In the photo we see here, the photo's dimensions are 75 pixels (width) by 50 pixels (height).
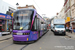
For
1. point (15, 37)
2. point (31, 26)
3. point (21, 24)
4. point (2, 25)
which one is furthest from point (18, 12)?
point (2, 25)

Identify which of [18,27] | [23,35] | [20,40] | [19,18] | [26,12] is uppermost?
[26,12]

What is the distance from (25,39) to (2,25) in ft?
44.9

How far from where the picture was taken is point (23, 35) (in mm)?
7219

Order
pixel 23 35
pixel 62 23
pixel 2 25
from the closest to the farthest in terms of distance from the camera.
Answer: pixel 23 35
pixel 62 23
pixel 2 25

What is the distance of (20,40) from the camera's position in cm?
724

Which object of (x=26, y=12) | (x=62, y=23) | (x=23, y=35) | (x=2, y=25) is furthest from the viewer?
(x=2, y=25)

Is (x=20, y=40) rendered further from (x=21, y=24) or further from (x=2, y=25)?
(x=2, y=25)

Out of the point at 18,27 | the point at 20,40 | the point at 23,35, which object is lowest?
the point at 20,40

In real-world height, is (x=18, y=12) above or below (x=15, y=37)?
above

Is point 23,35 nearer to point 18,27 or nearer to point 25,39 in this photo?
point 25,39

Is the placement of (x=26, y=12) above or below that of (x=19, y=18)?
above

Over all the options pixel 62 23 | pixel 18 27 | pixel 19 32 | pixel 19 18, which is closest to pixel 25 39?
pixel 19 32

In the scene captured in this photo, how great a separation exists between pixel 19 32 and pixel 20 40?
0.75 meters

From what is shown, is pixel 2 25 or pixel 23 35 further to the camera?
pixel 2 25
